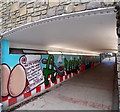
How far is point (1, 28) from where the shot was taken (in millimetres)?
3189

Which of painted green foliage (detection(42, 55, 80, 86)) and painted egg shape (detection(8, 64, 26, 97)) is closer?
painted egg shape (detection(8, 64, 26, 97))

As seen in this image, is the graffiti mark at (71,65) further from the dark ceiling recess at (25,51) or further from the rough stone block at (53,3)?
the rough stone block at (53,3)

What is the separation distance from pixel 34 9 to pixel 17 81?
2416mm

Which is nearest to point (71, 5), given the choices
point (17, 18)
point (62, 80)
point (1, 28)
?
point (17, 18)

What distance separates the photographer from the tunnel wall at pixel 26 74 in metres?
3.22

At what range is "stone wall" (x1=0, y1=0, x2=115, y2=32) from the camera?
6.38 feet

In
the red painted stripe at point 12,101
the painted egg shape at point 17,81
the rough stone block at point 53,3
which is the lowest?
the red painted stripe at point 12,101

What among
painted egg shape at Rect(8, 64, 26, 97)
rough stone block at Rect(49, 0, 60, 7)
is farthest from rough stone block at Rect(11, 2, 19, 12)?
painted egg shape at Rect(8, 64, 26, 97)

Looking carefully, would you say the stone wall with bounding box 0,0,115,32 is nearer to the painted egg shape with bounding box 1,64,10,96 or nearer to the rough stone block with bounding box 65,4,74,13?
the rough stone block with bounding box 65,4,74,13

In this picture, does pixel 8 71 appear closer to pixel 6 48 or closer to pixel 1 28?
pixel 6 48

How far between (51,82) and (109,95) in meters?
2.63

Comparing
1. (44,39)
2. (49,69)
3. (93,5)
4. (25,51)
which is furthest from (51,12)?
(49,69)

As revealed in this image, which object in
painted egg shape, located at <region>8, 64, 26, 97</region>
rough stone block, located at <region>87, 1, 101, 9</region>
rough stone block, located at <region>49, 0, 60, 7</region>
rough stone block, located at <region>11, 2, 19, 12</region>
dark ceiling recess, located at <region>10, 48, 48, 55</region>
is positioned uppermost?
rough stone block, located at <region>11, 2, 19, 12</region>

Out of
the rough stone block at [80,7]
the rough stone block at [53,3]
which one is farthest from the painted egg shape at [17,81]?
the rough stone block at [80,7]
